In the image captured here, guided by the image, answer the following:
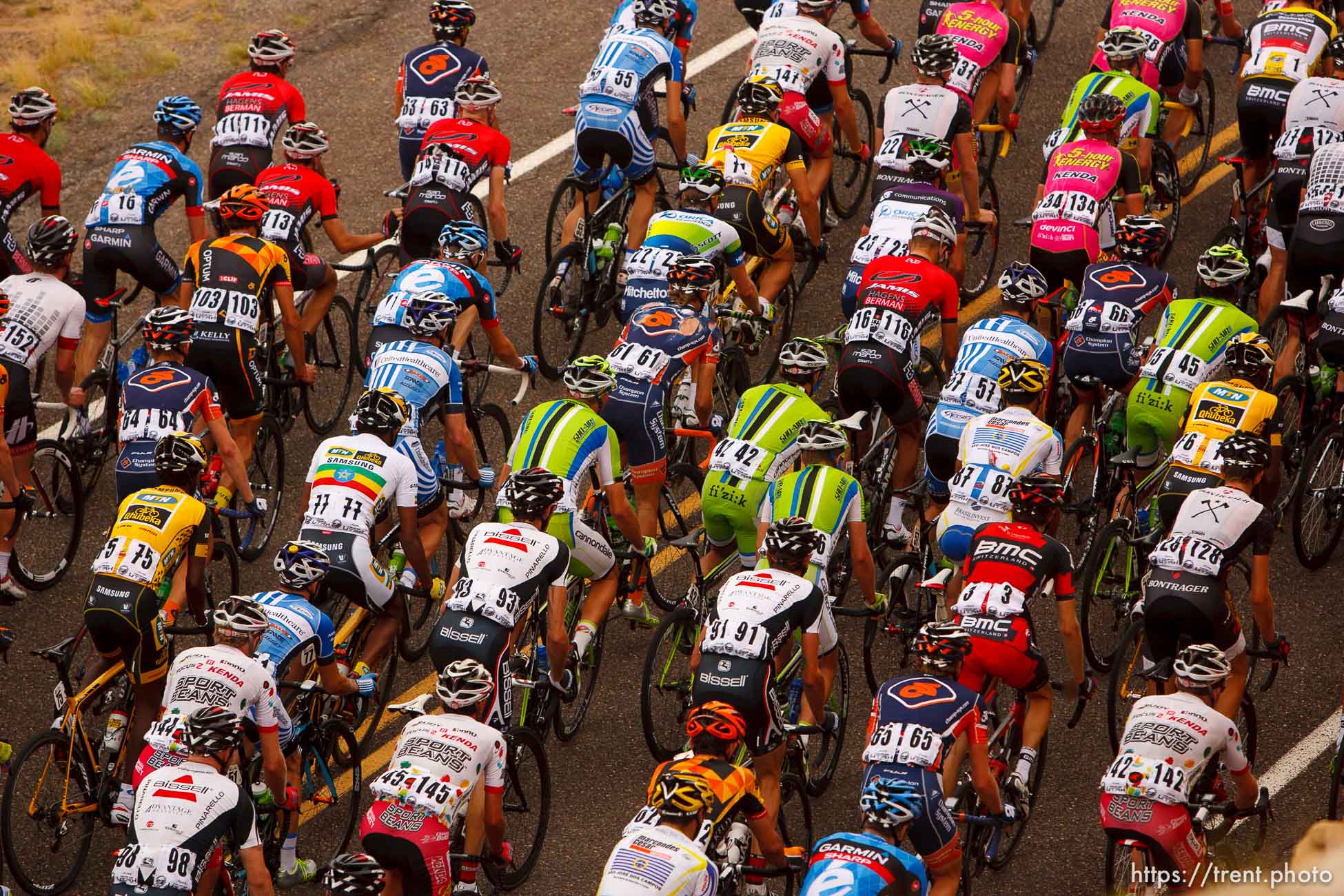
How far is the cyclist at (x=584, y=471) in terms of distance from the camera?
1408cm

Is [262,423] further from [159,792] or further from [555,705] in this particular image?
[159,792]

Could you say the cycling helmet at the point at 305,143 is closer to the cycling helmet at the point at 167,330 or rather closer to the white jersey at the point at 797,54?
the cycling helmet at the point at 167,330

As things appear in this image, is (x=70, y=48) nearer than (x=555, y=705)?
No

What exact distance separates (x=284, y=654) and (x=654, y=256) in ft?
16.8

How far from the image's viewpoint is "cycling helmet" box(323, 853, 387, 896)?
36.7ft

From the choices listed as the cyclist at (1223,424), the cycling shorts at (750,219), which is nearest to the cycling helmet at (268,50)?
the cycling shorts at (750,219)

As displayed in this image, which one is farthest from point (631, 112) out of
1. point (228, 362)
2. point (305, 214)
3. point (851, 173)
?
point (228, 362)

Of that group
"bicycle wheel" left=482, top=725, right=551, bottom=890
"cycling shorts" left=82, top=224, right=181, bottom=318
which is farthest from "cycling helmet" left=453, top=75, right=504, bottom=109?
"bicycle wheel" left=482, top=725, right=551, bottom=890

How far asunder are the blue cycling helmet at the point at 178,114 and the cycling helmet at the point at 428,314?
350cm

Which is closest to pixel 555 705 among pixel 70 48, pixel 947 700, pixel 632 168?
pixel 947 700

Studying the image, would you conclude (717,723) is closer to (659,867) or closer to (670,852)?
(670,852)

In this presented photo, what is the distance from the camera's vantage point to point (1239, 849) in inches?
529

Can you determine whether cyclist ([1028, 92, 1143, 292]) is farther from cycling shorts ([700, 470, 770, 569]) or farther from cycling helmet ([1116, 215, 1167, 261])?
cycling shorts ([700, 470, 770, 569])

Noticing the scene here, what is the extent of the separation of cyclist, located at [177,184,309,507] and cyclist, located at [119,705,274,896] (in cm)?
375
